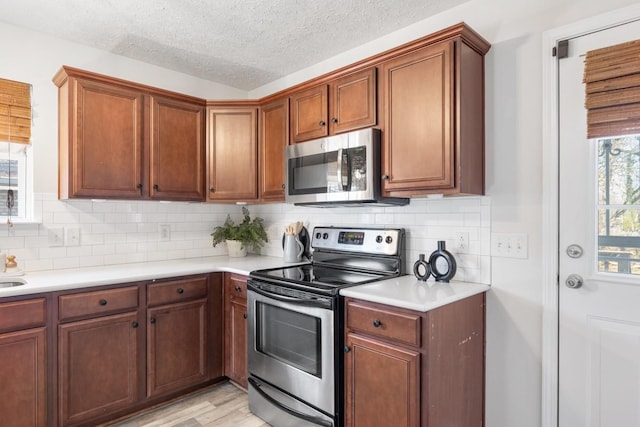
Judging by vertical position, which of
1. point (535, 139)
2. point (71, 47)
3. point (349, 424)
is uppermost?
point (71, 47)

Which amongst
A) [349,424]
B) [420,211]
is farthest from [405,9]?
[349,424]

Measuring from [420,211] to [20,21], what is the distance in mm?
2821

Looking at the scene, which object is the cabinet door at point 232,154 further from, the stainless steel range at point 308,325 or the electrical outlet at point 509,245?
the electrical outlet at point 509,245

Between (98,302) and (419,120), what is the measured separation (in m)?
2.13

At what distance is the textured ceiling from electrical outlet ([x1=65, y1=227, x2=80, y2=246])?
4.40ft

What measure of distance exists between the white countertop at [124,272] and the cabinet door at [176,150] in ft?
1.76

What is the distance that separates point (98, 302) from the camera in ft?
7.40

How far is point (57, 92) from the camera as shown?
2.62m

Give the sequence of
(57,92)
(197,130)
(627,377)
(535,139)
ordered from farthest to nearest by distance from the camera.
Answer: (197,130) < (57,92) < (535,139) < (627,377)

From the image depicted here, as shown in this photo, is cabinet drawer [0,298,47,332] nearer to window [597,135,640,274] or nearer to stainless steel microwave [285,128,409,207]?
stainless steel microwave [285,128,409,207]

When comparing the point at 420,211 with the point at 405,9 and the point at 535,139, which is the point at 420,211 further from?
the point at 405,9

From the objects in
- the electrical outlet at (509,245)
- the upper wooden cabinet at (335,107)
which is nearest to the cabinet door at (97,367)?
the upper wooden cabinet at (335,107)

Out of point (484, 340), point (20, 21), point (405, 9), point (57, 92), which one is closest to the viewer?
point (484, 340)

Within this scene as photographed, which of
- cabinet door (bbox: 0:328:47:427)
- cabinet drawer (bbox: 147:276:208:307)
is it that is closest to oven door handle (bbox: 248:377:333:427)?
cabinet drawer (bbox: 147:276:208:307)
